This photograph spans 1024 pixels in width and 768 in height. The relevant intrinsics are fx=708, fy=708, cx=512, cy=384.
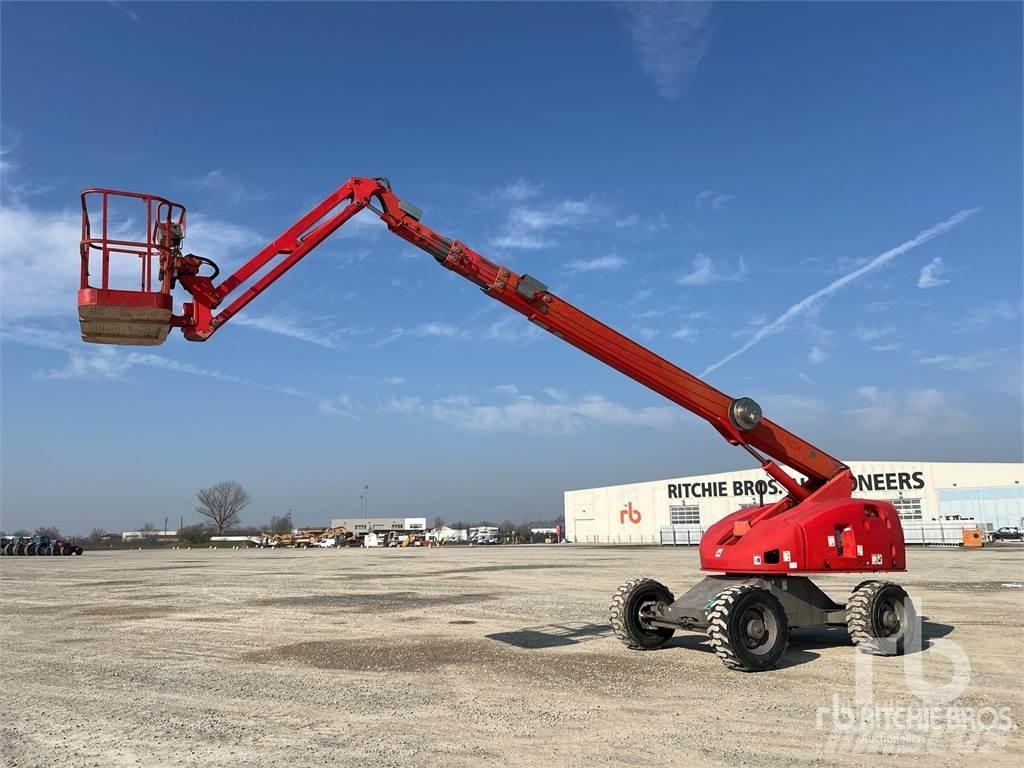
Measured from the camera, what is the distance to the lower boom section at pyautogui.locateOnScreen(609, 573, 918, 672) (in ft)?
35.8

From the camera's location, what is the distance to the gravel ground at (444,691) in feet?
23.9

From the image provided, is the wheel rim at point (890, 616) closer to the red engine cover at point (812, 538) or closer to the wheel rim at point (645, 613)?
the red engine cover at point (812, 538)

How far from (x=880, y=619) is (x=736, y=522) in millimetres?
2923

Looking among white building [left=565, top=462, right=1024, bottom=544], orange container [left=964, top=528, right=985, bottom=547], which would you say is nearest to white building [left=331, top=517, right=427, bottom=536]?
white building [left=565, top=462, right=1024, bottom=544]

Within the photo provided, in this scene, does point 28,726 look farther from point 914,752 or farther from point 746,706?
point 914,752

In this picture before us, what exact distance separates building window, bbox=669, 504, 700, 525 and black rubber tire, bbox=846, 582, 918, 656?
6990 cm

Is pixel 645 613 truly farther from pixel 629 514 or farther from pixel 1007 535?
pixel 629 514

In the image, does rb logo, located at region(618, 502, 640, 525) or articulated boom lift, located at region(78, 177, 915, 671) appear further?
rb logo, located at region(618, 502, 640, 525)

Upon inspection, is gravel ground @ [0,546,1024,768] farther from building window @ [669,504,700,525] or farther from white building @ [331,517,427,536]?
white building @ [331,517,427,536]

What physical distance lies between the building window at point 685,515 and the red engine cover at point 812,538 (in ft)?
229

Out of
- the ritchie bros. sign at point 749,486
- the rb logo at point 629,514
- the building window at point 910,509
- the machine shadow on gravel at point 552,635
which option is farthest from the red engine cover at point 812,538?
the rb logo at point 629,514

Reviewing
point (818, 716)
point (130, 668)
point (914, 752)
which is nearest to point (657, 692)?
point (818, 716)

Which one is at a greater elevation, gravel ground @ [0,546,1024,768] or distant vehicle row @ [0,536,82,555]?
gravel ground @ [0,546,1024,768]

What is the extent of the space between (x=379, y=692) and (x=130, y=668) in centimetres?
496
